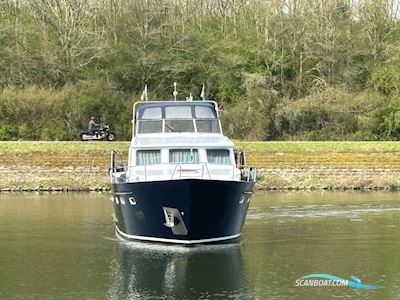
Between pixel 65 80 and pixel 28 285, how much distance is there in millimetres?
42760

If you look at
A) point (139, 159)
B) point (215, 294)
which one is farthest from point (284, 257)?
point (139, 159)

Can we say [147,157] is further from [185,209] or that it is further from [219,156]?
[185,209]

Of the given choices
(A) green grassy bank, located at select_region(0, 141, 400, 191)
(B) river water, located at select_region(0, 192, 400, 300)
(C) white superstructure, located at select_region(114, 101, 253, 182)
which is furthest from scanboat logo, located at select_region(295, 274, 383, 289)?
(A) green grassy bank, located at select_region(0, 141, 400, 191)

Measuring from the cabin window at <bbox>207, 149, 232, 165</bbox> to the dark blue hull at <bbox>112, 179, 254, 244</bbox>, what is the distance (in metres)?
1.45

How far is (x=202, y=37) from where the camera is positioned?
65312 mm

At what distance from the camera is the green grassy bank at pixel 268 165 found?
43.6 metres

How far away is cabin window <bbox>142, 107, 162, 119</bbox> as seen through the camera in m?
28.6

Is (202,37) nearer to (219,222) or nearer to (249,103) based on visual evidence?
(249,103)

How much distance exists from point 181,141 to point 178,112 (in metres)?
2.30

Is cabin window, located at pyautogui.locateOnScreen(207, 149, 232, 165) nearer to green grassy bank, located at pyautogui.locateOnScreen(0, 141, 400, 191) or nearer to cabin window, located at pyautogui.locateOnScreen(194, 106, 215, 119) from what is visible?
cabin window, located at pyautogui.locateOnScreen(194, 106, 215, 119)

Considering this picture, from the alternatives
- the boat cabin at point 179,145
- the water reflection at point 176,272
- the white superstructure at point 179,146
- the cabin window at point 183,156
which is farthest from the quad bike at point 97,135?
the water reflection at point 176,272

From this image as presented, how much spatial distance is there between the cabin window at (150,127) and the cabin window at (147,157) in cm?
214

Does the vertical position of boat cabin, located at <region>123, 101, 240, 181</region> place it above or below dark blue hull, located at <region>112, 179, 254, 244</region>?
above

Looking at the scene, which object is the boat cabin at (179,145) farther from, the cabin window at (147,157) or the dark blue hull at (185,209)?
the dark blue hull at (185,209)
